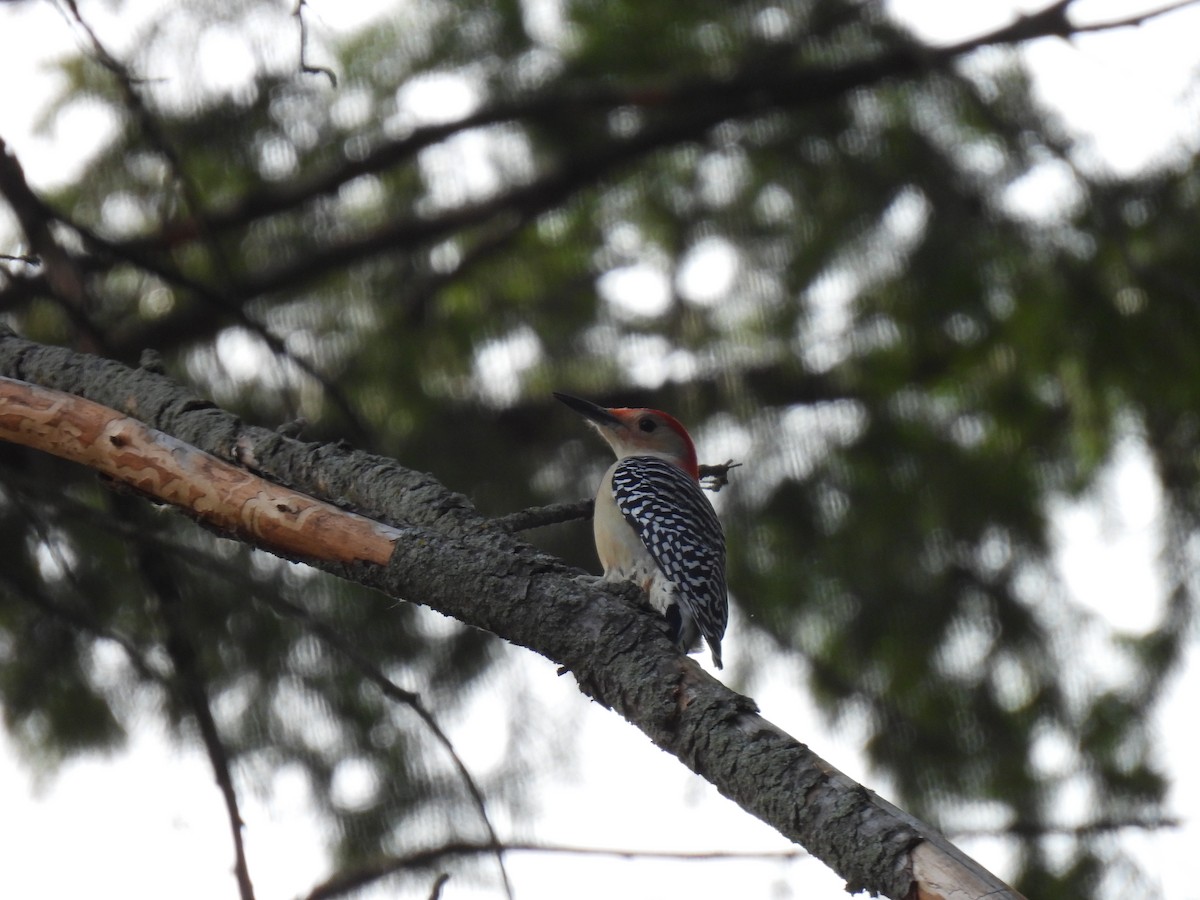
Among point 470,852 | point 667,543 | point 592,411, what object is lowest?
point 470,852

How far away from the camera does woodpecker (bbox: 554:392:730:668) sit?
156 inches

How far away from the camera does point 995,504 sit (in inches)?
203

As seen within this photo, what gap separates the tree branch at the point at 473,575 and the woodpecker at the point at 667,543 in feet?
4.48

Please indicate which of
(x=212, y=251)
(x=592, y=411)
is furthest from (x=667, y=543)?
(x=212, y=251)

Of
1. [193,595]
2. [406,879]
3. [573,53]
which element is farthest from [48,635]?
[573,53]

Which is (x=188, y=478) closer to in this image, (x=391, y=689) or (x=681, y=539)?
(x=391, y=689)

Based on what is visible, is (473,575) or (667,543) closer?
(473,575)

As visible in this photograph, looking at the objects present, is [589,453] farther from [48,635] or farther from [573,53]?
[48,635]

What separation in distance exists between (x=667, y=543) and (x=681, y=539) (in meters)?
0.07

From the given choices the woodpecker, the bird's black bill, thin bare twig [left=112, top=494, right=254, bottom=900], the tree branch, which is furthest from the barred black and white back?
thin bare twig [left=112, top=494, right=254, bottom=900]

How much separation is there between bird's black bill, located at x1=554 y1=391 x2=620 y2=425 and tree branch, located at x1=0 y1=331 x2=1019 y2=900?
2.18 m

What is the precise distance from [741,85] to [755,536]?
1.96 meters

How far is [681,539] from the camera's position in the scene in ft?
13.5

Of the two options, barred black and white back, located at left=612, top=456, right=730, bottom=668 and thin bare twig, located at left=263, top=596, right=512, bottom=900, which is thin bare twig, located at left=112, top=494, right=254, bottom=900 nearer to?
thin bare twig, located at left=263, top=596, right=512, bottom=900
